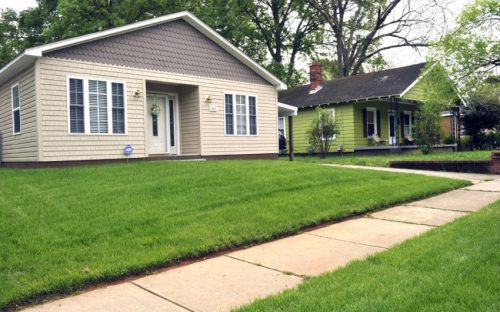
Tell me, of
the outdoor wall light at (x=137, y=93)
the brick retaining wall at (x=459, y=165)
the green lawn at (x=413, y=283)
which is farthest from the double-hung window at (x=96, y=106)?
the green lawn at (x=413, y=283)

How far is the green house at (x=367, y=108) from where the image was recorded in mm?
21453

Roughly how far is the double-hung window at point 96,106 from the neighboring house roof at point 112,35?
100 cm

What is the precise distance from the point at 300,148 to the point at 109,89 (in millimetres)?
13681

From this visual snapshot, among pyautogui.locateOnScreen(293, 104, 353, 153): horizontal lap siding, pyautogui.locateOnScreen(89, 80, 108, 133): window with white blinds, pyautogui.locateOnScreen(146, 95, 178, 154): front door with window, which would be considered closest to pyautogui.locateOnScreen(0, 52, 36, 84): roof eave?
pyautogui.locateOnScreen(89, 80, 108, 133): window with white blinds

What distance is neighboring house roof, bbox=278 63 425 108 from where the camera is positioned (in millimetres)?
21125

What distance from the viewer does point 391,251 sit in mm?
4500

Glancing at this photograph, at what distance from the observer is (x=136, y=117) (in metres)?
13.0

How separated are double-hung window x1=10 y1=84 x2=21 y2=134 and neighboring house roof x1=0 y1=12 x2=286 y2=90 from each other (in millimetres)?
473

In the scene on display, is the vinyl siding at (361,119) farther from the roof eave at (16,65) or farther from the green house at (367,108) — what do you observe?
the roof eave at (16,65)

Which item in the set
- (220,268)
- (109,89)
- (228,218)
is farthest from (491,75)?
(220,268)

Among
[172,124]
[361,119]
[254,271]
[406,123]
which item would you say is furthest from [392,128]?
[254,271]

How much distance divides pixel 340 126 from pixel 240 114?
780 centimetres

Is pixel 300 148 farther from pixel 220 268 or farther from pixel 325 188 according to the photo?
pixel 220 268

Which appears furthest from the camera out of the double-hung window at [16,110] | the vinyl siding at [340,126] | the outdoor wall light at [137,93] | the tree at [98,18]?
the tree at [98,18]
